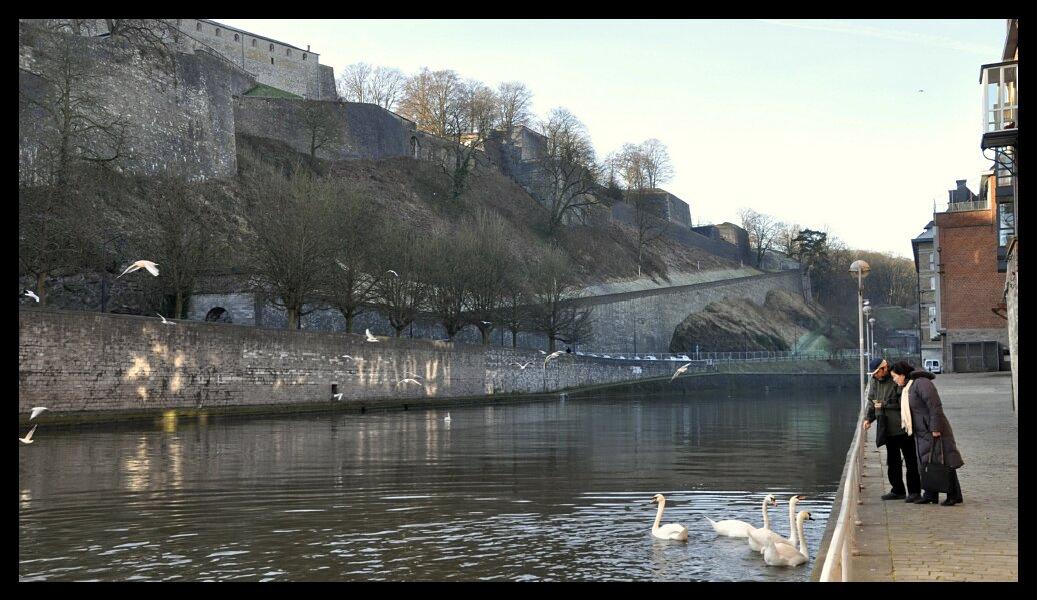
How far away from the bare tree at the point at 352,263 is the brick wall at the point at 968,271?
84.9ft

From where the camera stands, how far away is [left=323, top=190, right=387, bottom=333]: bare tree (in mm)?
40281

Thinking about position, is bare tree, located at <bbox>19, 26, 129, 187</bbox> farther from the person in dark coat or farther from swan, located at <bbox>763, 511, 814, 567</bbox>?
swan, located at <bbox>763, 511, 814, 567</bbox>

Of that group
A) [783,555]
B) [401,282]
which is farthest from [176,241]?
[783,555]

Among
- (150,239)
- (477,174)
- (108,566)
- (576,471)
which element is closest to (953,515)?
(108,566)

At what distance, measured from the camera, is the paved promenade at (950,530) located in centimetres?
657

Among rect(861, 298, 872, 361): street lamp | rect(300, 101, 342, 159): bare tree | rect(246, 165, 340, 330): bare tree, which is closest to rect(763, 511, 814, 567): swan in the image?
rect(861, 298, 872, 361): street lamp

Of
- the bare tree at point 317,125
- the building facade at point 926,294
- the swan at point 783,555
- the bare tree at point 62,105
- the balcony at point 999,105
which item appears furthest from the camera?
the bare tree at point 317,125

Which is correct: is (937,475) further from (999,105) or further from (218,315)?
(218,315)

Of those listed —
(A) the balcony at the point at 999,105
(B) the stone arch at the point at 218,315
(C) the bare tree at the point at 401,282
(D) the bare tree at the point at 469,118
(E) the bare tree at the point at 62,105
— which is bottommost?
(B) the stone arch at the point at 218,315

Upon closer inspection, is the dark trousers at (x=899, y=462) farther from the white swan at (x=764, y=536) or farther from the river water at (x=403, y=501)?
the white swan at (x=764, y=536)

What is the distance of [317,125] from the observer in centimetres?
6425

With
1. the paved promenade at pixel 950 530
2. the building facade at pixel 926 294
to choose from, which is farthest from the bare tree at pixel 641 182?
the paved promenade at pixel 950 530

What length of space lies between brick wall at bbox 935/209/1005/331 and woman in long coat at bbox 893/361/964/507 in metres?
41.8
